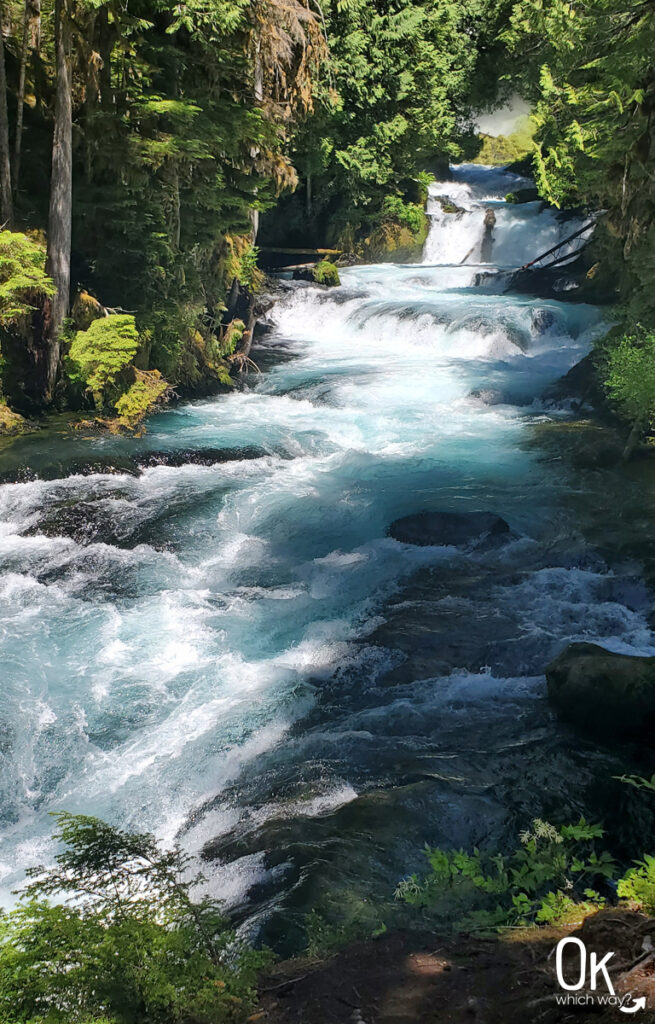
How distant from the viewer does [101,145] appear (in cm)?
1211

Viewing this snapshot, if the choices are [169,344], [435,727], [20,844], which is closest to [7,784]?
[20,844]

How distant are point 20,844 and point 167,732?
1423 mm

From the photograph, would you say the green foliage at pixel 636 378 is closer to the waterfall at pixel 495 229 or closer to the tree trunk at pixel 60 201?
the tree trunk at pixel 60 201

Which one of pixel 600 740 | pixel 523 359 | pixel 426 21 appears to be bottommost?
pixel 600 740

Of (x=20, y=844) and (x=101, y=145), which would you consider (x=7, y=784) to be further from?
(x=101, y=145)

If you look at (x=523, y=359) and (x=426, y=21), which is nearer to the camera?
(x=523, y=359)

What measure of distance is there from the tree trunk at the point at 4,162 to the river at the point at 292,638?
145 inches

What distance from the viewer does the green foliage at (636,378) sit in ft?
34.3

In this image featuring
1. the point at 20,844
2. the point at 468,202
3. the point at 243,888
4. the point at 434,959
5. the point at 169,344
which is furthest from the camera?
the point at 468,202

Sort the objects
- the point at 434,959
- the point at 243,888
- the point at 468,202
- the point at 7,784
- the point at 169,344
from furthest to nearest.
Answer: the point at 468,202 < the point at 169,344 < the point at 7,784 < the point at 243,888 < the point at 434,959

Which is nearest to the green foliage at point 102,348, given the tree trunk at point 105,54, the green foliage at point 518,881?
the tree trunk at point 105,54

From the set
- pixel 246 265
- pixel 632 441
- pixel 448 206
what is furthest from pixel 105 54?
pixel 448 206

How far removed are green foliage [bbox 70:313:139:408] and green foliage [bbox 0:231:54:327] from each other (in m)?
0.91

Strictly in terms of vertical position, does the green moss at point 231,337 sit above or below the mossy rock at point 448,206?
below
